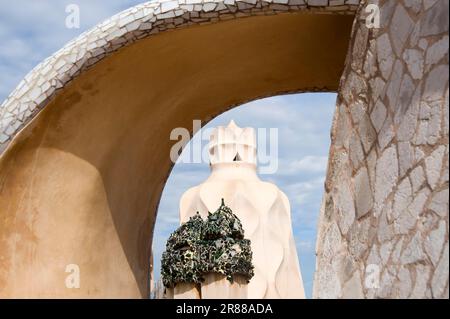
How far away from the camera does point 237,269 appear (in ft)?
17.9

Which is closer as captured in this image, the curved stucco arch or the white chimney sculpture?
the curved stucco arch

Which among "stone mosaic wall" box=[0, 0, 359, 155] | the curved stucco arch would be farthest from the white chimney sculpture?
"stone mosaic wall" box=[0, 0, 359, 155]

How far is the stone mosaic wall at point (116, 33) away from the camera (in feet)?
12.2

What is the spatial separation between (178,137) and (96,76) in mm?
1168

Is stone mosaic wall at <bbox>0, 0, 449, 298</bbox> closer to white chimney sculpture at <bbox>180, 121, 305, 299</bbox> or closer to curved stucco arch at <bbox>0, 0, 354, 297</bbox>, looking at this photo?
curved stucco arch at <bbox>0, 0, 354, 297</bbox>

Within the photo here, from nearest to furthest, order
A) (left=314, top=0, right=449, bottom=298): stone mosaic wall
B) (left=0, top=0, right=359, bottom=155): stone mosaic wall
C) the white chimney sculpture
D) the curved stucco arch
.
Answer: (left=314, top=0, right=449, bottom=298): stone mosaic wall → (left=0, top=0, right=359, bottom=155): stone mosaic wall → the curved stucco arch → the white chimney sculpture

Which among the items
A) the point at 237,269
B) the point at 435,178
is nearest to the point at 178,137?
the point at 237,269

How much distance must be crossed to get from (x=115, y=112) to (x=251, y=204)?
7.32 m

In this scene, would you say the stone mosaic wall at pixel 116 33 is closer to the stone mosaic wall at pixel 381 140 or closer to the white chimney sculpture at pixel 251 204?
the stone mosaic wall at pixel 381 140

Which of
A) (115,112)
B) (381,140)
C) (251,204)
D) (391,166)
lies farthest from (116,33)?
(251,204)

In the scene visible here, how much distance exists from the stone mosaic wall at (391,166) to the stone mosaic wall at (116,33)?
45cm

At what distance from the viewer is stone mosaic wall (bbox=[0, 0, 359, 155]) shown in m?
3.72

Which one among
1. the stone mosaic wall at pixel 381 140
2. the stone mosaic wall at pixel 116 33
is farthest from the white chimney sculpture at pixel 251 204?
the stone mosaic wall at pixel 381 140
